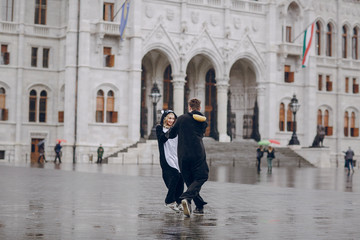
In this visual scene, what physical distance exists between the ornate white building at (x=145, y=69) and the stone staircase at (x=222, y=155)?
1879mm

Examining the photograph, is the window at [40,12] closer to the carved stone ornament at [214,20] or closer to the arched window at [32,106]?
the arched window at [32,106]

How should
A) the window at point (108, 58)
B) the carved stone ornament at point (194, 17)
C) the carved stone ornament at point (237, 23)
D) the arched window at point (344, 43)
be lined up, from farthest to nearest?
the arched window at point (344, 43) → the carved stone ornament at point (237, 23) → the carved stone ornament at point (194, 17) → the window at point (108, 58)

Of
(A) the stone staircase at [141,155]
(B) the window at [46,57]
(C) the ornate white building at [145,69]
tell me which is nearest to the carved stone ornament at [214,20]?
(C) the ornate white building at [145,69]

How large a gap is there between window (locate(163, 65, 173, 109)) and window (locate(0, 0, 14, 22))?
1236 cm

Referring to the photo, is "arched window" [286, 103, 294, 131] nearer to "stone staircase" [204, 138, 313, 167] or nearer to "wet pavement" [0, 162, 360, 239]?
"stone staircase" [204, 138, 313, 167]

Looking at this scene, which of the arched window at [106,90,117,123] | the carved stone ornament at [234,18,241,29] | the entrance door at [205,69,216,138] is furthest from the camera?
the entrance door at [205,69,216,138]

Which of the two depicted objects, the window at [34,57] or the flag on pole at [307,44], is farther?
the flag on pole at [307,44]

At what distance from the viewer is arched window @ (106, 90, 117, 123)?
45.5 meters

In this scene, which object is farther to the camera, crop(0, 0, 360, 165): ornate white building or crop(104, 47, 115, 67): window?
crop(104, 47, 115, 67): window

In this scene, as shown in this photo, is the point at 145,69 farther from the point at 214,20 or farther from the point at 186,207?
the point at 186,207

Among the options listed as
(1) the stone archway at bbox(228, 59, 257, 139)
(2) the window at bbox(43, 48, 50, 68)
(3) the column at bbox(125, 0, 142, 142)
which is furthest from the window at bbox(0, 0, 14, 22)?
(1) the stone archway at bbox(228, 59, 257, 139)

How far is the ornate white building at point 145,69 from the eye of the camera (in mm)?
44406

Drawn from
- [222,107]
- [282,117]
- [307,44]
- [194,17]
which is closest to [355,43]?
[282,117]

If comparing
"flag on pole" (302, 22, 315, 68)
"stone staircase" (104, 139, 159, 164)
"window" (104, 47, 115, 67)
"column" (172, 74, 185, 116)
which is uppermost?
"flag on pole" (302, 22, 315, 68)
